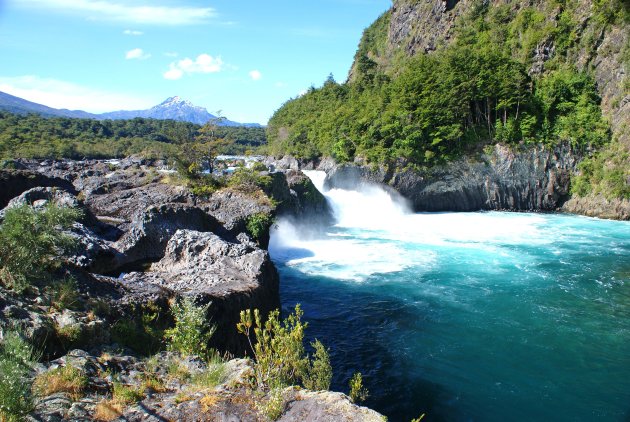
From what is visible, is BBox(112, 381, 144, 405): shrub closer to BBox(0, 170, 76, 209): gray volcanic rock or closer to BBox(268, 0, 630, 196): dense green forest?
BBox(0, 170, 76, 209): gray volcanic rock

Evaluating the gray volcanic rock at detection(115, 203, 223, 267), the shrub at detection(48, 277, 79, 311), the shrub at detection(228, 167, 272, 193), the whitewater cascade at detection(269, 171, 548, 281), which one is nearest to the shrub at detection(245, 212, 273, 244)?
the whitewater cascade at detection(269, 171, 548, 281)

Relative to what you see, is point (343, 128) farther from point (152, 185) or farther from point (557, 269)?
point (557, 269)

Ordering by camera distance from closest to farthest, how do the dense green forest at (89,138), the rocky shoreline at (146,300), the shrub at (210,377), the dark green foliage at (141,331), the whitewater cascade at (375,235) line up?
the rocky shoreline at (146,300)
the shrub at (210,377)
the dark green foliage at (141,331)
the whitewater cascade at (375,235)
the dense green forest at (89,138)

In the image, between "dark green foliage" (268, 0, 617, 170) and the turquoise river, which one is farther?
"dark green foliage" (268, 0, 617, 170)

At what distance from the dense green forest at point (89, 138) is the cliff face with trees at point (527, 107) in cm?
1897

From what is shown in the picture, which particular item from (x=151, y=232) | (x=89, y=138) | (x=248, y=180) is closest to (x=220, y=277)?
(x=151, y=232)

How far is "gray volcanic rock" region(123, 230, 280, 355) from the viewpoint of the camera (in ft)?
33.8

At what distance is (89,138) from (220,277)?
114 metres

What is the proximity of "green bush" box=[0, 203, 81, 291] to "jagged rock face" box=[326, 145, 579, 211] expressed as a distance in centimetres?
3349

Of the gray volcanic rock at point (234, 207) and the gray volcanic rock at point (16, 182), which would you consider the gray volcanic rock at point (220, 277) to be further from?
the gray volcanic rock at point (16, 182)

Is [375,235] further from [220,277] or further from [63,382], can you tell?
[63,382]

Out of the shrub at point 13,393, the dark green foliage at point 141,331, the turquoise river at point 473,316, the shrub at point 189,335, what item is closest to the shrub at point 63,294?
the dark green foliage at point 141,331

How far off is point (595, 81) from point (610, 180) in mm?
11537

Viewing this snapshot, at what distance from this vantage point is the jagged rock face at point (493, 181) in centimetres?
3803
